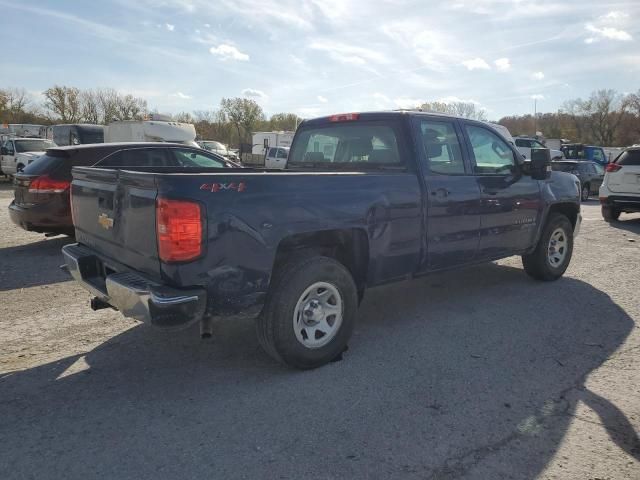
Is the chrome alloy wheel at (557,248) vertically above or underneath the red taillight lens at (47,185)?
underneath

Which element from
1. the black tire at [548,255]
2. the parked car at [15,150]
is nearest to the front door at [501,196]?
the black tire at [548,255]

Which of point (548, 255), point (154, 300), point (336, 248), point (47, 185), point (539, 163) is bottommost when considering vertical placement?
point (548, 255)

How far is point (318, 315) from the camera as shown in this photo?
150 inches

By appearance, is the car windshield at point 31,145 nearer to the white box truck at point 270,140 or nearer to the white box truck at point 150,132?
the white box truck at point 150,132

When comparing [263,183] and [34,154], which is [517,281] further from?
[34,154]

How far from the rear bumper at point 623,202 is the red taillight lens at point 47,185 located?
11847mm

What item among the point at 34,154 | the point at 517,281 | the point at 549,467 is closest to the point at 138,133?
the point at 34,154

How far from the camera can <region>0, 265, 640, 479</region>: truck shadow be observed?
2670 mm

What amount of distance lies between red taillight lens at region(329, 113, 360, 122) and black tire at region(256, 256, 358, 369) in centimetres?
183

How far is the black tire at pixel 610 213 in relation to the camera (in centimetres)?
1248

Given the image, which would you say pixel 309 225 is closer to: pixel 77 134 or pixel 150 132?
pixel 150 132

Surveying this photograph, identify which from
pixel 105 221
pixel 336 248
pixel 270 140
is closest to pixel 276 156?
pixel 270 140

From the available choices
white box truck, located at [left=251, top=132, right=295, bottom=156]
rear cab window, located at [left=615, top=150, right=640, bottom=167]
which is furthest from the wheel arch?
white box truck, located at [left=251, top=132, right=295, bottom=156]

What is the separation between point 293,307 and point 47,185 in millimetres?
5345
